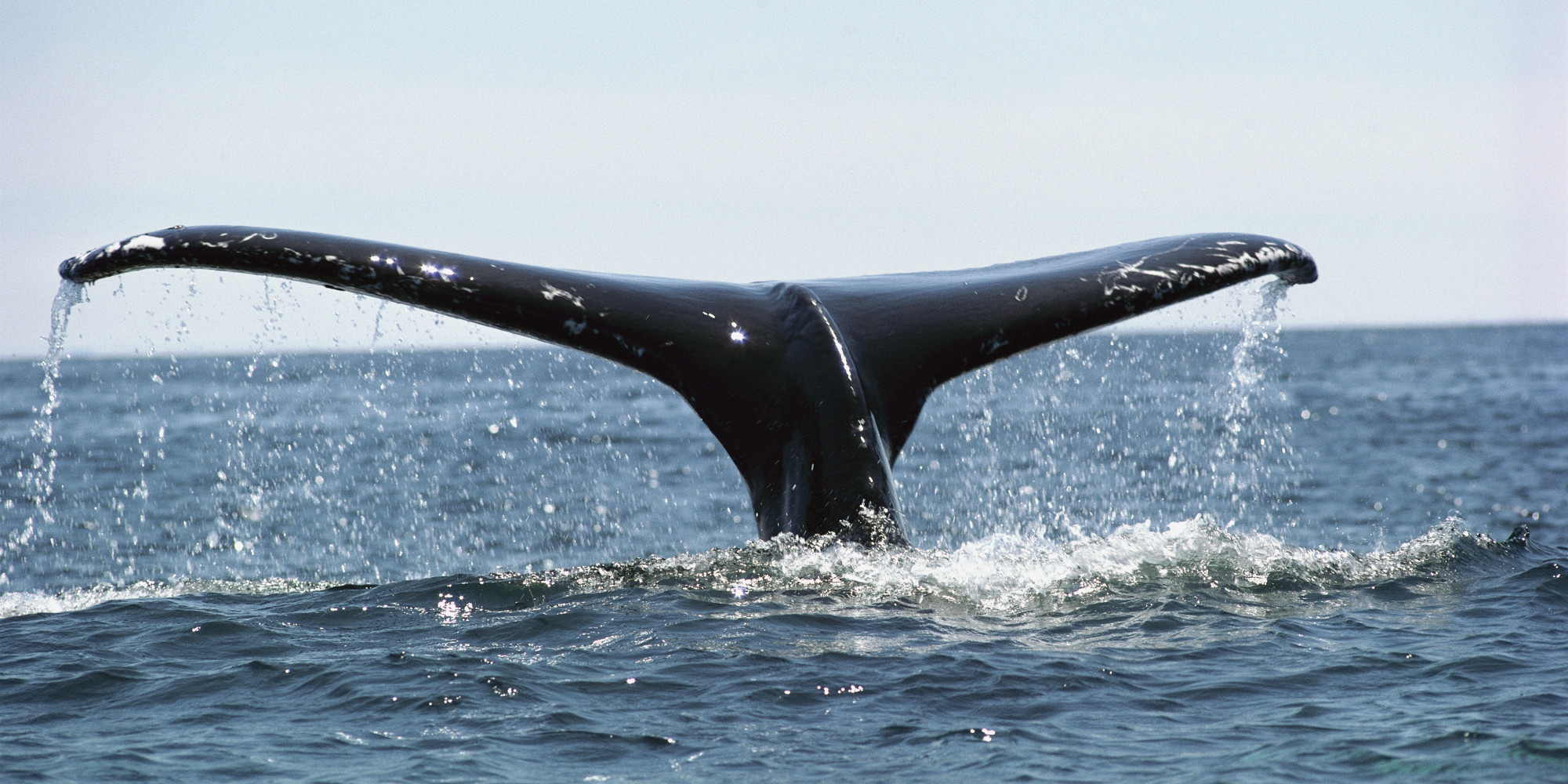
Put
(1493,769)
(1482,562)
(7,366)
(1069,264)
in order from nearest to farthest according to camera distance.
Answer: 1. (1493,769)
2. (1069,264)
3. (1482,562)
4. (7,366)

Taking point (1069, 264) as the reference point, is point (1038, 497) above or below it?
below

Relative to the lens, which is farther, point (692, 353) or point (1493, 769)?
point (692, 353)

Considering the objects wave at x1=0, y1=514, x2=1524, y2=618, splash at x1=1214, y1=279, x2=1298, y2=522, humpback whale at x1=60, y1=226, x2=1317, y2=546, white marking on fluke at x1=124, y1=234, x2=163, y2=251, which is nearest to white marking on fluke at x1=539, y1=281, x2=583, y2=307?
humpback whale at x1=60, y1=226, x2=1317, y2=546

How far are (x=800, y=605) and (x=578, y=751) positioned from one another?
4.86ft

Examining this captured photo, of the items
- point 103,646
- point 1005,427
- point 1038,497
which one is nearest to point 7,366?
point 1005,427

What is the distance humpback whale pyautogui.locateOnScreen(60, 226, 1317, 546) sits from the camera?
5320 millimetres

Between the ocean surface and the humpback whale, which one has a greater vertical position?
Result: the humpback whale

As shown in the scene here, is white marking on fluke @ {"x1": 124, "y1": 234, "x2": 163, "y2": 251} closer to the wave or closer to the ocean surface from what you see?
the ocean surface

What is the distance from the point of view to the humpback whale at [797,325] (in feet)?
17.5

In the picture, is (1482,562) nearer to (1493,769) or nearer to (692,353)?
(1493,769)

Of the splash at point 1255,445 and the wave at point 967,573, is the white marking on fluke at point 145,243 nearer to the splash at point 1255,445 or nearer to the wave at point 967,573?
the wave at point 967,573

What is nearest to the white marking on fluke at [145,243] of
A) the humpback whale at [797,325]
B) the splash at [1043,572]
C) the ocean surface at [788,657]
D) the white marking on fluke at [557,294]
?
the humpback whale at [797,325]

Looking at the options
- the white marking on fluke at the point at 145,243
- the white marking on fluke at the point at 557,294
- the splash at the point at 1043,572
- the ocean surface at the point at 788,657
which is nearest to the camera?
the ocean surface at the point at 788,657

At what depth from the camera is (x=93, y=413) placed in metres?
32.4
